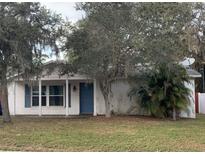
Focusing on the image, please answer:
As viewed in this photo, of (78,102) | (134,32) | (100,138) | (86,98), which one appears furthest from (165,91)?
(100,138)

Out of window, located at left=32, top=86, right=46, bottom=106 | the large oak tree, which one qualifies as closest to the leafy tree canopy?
the large oak tree

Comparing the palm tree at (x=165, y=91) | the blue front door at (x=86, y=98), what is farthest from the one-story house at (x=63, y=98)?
the palm tree at (x=165, y=91)

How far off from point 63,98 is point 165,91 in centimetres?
755

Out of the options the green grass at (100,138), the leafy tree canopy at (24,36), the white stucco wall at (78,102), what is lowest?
the green grass at (100,138)

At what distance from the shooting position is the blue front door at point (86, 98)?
1021 inches

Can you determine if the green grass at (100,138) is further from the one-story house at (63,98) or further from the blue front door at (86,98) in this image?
the blue front door at (86,98)

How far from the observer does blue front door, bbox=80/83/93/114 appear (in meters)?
25.9

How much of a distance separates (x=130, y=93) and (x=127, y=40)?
605 cm

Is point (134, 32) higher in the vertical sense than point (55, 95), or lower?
higher

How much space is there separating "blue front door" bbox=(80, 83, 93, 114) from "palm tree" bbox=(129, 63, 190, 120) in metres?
4.75

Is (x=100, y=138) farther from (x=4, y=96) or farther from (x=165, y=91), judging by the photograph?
(x=165, y=91)

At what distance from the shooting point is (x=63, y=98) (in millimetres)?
26094

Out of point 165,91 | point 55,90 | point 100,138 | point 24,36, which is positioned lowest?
point 100,138

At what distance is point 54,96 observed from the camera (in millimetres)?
26234
